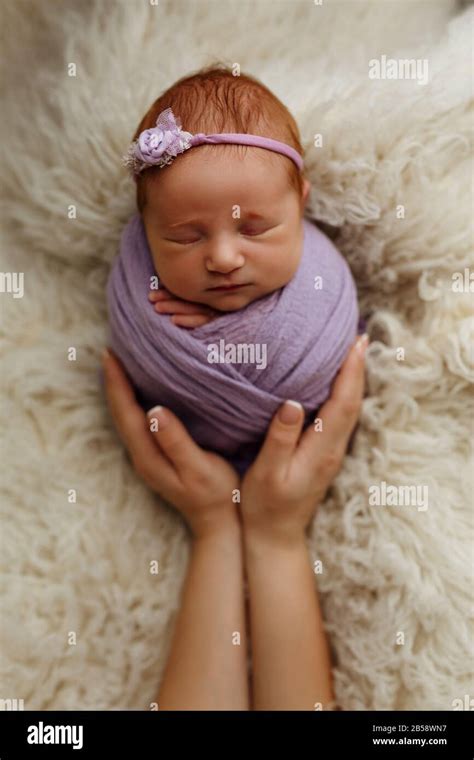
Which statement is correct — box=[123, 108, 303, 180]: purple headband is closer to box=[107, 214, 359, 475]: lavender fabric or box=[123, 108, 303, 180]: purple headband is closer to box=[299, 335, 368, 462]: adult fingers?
box=[107, 214, 359, 475]: lavender fabric

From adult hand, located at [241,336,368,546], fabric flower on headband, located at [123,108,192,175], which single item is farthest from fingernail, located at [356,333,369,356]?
fabric flower on headband, located at [123,108,192,175]

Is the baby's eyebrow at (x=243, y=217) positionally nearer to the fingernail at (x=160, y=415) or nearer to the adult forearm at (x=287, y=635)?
the fingernail at (x=160, y=415)

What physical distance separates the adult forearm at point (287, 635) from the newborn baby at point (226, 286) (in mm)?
173

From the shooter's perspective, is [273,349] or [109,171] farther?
[109,171]

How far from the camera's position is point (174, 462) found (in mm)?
1062

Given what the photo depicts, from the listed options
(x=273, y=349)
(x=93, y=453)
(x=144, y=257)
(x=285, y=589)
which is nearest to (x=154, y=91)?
(x=144, y=257)

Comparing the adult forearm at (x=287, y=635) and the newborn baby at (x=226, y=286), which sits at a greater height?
the newborn baby at (x=226, y=286)

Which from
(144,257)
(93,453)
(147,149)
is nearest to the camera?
(147,149)

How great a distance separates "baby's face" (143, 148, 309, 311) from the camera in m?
0.90

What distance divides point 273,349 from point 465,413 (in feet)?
0.87

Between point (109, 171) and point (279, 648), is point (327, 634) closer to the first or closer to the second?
point (279, 648)

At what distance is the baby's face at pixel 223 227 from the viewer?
90cm

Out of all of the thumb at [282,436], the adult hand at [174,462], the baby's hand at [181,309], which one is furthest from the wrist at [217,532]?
the baby's hand at [181,309]
